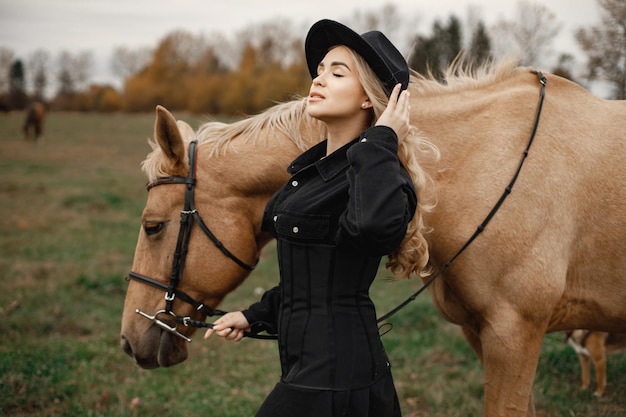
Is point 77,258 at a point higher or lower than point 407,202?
lower

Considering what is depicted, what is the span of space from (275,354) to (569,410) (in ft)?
9.47

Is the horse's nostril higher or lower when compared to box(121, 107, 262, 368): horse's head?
lower

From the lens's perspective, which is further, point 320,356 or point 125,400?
point 125,400

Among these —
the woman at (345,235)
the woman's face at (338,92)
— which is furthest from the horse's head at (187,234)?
the woman's face at (338,92)

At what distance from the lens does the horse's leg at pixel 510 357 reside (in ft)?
8.93

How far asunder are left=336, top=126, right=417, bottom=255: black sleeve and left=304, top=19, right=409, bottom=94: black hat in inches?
11.5

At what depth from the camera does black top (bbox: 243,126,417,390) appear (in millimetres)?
2000

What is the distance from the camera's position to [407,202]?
81.3 inches

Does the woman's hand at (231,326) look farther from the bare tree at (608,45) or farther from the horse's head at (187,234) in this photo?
the bare tree at (608,45)

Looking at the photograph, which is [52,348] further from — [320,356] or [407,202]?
[407,202]

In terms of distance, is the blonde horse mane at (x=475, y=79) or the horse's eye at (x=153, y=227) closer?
the horse's eye at (x=153, y=227)

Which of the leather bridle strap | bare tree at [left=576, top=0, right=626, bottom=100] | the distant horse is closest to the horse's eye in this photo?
the leather bridle strap

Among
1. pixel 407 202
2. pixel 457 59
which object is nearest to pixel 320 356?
pixel 407 202

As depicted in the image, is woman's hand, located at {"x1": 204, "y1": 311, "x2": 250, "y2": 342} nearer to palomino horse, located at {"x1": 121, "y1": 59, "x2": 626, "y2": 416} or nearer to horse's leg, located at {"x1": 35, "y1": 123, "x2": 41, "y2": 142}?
palomino horse, located at {"x1": 121, "y1": 59, "x2": 626, "y2": 416}
